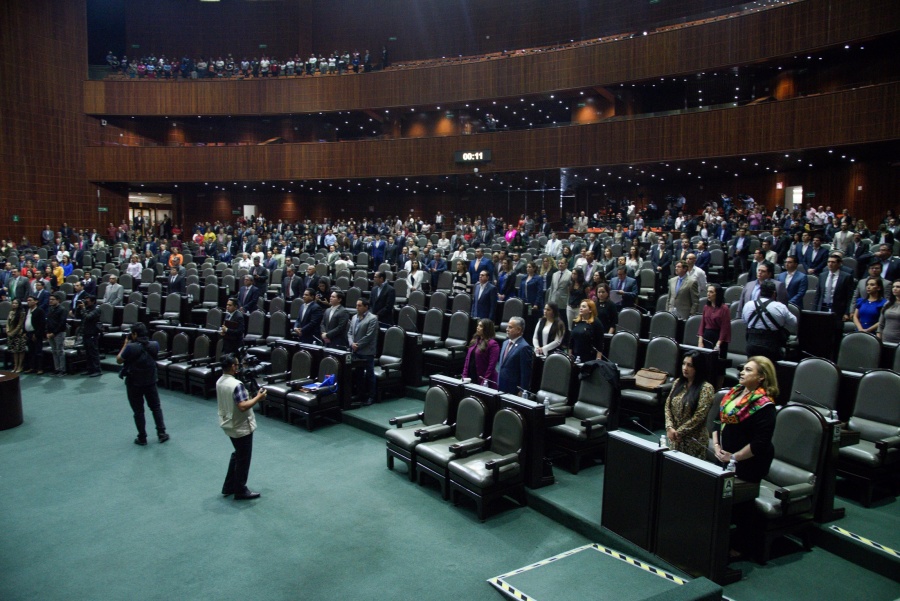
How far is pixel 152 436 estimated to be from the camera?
22.6ft

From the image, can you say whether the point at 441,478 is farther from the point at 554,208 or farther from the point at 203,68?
the point at 203,68

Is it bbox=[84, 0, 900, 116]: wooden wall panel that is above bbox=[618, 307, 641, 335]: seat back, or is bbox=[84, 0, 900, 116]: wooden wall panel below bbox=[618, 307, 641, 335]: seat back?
above

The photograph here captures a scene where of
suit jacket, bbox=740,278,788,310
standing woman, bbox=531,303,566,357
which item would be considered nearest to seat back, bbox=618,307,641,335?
suit jacket, bbox=740,278,788,310

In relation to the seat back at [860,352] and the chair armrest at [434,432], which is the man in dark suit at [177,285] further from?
the seat back at [860,352]

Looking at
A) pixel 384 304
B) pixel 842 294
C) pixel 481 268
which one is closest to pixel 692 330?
pixel 842 294

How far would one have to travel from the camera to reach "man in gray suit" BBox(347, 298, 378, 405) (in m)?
7.45

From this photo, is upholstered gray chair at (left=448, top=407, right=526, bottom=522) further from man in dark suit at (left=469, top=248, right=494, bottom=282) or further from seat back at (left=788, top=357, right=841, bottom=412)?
man in dark suit at (left=469, top=248, right=494, bottom=282)

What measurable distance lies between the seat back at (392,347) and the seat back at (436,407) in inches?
83.2

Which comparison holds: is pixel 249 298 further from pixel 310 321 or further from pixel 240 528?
pixel 240 528

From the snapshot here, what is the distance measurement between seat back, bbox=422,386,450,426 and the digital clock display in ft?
53.4

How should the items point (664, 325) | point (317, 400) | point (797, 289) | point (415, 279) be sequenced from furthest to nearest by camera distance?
point (415, 279) < point (664, 325) < point (797, 289) < point (317, 400)

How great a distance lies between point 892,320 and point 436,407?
15.4 feet

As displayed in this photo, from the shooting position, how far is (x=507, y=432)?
497 centimetres

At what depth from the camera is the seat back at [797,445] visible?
12.8 feet
